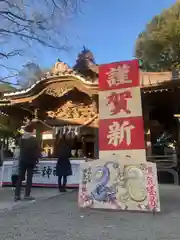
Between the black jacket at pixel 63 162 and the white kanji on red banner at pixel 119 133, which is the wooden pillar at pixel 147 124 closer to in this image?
the black jacket at pixel 63 162

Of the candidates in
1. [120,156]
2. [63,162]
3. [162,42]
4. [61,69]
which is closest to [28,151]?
[63,162]

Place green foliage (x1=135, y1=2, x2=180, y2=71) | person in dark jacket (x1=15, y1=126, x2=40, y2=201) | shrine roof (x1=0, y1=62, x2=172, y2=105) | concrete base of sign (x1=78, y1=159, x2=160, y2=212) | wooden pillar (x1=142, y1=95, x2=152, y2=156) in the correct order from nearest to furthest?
concrete base of sign (x1=78, y1=159, x2=160, y2=212) → person in dark jacket (x1=15, y1=126, x2=40, y2=201) → shrine roof (x1=0, y1=62, x2=172, y2=105) → wooden pillar (x1=142, y1=95, x2=152, y2=156) → green foliage (x1=135, y1=2, x2=180, y2=71)

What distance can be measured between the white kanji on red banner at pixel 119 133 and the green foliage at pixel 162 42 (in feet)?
63.4

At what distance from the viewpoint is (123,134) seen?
18.6ft

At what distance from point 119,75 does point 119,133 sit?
3.93ft

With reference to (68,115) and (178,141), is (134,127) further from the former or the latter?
(68,115)

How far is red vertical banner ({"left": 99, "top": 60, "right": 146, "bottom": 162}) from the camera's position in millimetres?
5629

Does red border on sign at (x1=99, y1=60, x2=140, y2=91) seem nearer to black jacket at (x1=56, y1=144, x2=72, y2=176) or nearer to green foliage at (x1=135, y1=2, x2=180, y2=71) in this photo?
black jacket at (x1=56, y1=144, x2=72, y2=176)

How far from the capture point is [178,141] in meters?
13.0

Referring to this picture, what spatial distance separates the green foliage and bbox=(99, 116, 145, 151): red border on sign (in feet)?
63.3

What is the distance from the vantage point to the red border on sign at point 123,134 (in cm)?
559

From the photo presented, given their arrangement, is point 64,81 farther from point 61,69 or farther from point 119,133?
point 119,133

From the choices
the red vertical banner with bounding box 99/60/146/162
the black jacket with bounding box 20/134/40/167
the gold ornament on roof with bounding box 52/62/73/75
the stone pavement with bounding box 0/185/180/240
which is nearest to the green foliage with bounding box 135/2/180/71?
the gold ornament on roof with bounding box 52/62/73/75

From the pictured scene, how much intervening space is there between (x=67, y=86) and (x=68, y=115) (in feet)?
5.55
